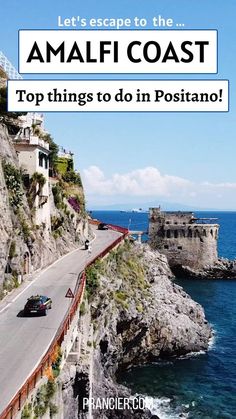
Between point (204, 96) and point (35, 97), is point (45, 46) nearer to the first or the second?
point (35, 97)

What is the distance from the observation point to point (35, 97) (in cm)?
2089

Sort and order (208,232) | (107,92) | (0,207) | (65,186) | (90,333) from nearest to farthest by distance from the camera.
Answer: (107,92) < (0,207) < (90,333) < (65,186) < (208,232)

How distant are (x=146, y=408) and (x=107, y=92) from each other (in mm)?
28542

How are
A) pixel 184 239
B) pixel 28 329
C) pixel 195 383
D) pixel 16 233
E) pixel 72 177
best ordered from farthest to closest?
pixel 184 239, pixel 72 177, pixel 195 383, pixel 16 233, pixel 28 329

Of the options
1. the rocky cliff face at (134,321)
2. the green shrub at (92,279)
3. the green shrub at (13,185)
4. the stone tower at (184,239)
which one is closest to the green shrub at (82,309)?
the rocky cliff face at (134,321)

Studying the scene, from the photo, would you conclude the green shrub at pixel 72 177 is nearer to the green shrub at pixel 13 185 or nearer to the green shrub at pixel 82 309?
the green shrub at pixel 13 185

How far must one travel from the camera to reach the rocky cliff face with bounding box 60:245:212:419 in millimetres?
40281

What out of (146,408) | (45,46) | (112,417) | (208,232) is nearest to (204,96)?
(45,46)

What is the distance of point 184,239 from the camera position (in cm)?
10381

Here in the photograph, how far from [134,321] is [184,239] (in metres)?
56.2

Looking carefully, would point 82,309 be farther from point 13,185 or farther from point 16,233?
point 13,185

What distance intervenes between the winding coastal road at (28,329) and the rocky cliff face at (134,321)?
3.20 metres

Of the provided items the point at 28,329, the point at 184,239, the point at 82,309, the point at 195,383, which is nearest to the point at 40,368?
the point at 28,329

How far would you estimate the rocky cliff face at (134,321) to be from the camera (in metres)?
40.3
